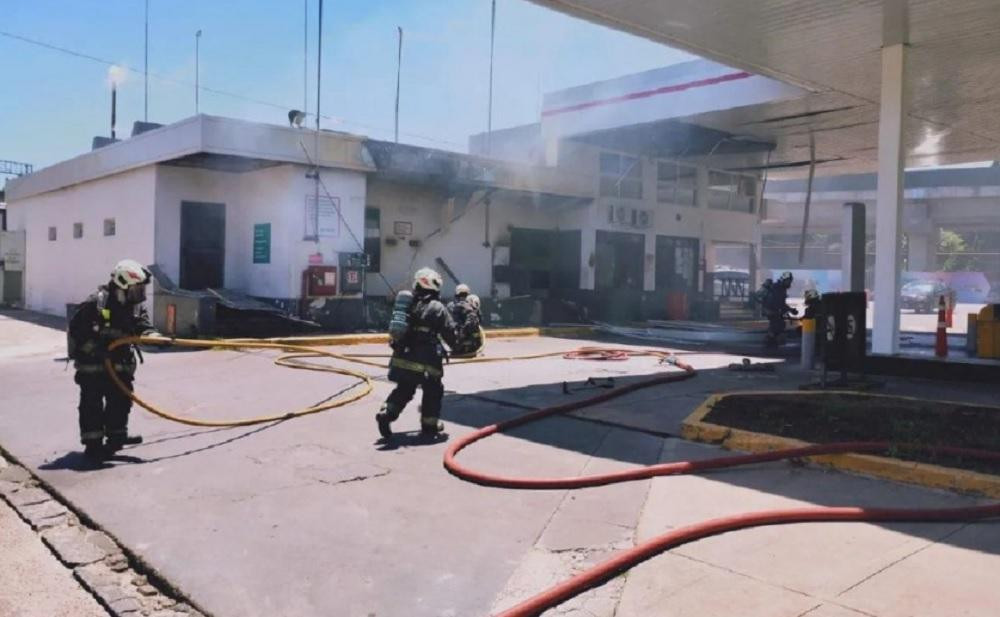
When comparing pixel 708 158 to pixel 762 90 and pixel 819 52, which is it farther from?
pixel 819 52

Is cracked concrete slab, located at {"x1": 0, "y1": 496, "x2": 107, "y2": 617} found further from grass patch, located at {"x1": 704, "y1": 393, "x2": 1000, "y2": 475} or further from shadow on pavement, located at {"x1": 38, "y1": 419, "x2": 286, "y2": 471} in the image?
grass patch, located at {"x1": 704, "y1": 393, "x2": 1000, "y2": 475}

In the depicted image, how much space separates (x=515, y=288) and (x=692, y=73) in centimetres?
727

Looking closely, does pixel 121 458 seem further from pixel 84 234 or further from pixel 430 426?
pixel 84 234

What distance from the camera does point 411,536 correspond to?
4.31m

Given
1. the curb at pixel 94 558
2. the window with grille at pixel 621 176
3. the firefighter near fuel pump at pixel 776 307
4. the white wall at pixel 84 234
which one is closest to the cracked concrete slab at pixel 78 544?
the curb at pixel 94 558

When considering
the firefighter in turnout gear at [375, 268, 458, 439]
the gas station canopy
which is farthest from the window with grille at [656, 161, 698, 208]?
the firefighter in turnout gear at [375, 268, 458, 439]

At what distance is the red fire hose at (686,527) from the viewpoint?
3.48 metres

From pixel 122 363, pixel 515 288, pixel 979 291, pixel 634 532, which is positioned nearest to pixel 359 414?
pixel 122 363

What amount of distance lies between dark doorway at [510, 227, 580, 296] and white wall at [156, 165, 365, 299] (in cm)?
583

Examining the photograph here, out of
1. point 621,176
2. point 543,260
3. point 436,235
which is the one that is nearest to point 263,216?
point 436,235

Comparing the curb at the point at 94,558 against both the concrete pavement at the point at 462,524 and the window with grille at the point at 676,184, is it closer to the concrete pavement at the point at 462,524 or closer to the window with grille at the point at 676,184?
the concrete pavement at the point at 462,524

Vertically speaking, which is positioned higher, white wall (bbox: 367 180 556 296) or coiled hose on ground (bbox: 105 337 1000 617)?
A: white wall (bbox: 367 180 556 296)

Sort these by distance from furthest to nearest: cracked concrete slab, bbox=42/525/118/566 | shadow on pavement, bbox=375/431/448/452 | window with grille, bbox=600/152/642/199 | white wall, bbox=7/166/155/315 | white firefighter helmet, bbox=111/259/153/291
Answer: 1. window with grille, bbox=600/152/642/199
2. white wall, bbox=7/166/155/315
3. shadow on pavement, bbox=375/431/448/452
4. white firefighter helmet, bbox=111/259/153/291
5. cracked concrete slab, bbox=42/525/118/566

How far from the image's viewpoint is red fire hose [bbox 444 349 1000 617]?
137 inches
